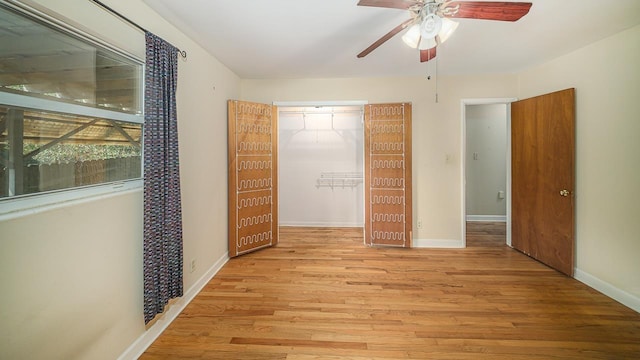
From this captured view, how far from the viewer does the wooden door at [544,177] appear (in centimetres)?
286

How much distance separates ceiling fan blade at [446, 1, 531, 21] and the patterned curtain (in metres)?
1.92

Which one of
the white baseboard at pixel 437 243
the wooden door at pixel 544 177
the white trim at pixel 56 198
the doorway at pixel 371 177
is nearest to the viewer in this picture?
the white trim at pixel 56 198

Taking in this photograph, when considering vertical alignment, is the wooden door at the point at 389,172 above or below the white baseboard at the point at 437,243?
above

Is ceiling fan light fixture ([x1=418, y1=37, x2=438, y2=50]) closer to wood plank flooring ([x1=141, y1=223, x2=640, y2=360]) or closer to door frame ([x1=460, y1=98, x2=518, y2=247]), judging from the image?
wood plank flooring ([x1=141, y1=223, x2=640, y2=360])

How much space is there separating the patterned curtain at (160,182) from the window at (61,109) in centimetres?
13

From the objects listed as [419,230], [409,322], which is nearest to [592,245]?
[419,230]

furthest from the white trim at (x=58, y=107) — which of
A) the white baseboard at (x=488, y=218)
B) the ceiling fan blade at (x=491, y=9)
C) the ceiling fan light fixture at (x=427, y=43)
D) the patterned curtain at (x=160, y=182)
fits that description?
the white baseboard at (x=488, y=218)

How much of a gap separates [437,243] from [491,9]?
3.09 meters

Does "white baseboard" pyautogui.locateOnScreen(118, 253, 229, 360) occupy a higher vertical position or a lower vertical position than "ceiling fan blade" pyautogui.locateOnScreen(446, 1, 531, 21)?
lower

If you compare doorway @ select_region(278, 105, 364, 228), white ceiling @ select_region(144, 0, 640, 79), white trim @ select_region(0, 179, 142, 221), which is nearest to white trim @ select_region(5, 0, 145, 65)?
white ceiling @ select_region(144, 0, 640, 79)

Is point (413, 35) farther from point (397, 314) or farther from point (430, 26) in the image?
point (397, 314)

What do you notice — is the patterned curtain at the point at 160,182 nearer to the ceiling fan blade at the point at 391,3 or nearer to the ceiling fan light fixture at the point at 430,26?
the ceiling fan blade at the point at 391,3

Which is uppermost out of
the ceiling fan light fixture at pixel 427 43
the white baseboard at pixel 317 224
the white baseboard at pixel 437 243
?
the ceiling fan light fixture at pixel 427 43

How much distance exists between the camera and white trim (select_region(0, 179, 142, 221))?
1115 millimetres
